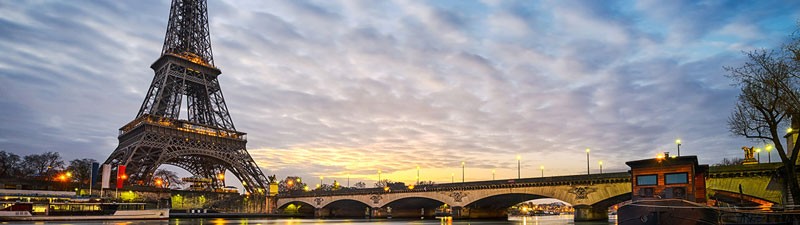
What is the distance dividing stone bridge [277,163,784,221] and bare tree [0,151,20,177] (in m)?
57.7

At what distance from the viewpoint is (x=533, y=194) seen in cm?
7175

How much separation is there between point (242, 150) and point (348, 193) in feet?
78.3

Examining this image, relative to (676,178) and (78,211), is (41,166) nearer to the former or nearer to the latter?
(78,211)

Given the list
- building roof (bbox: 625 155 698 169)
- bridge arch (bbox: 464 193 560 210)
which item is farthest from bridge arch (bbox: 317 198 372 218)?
building roof (bbox: 625 155 698 169)

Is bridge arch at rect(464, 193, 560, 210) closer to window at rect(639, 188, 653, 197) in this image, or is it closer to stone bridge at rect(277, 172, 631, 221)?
stone bridge at rect(277, 172, 631, 221)

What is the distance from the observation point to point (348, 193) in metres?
103

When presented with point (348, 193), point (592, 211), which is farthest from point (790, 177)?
point (348, 193)

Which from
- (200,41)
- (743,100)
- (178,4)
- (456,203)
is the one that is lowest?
(456,203)

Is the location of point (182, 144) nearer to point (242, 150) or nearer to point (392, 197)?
point (242, 150)

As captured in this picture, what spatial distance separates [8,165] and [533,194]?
11210cm

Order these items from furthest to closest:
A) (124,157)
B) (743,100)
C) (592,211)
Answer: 1. (124,157)
2. (592,211)
3. (743,100)

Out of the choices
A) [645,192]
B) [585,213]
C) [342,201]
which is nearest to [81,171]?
[342,201]

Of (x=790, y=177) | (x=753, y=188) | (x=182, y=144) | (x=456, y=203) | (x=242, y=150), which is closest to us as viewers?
(x=790, y=177)

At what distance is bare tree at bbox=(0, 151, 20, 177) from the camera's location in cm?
11625
